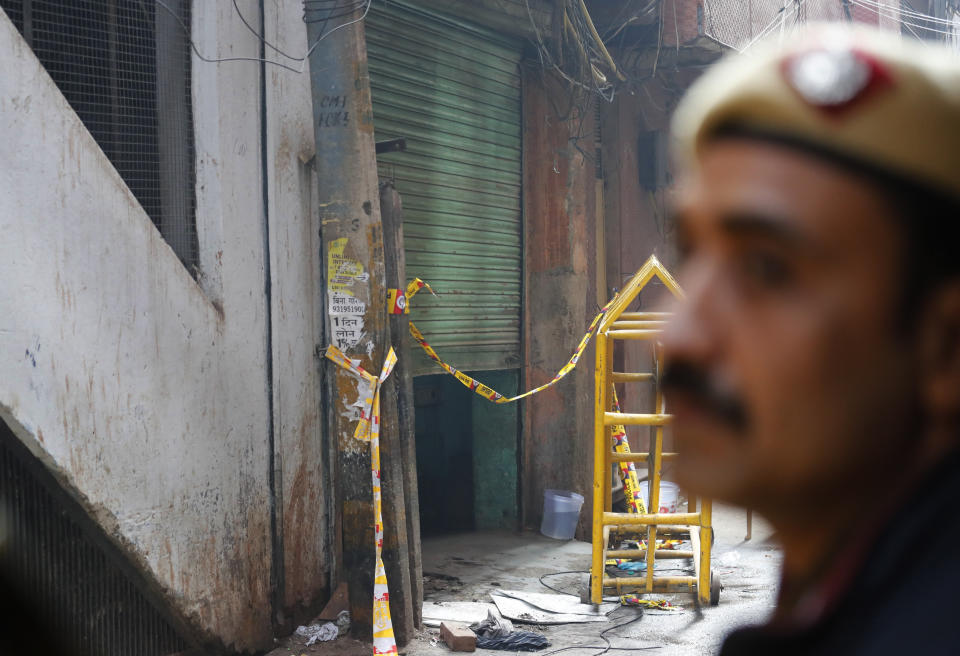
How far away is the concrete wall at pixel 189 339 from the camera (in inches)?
166

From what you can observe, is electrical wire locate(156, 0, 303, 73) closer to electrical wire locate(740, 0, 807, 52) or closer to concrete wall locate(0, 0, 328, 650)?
concrete wall locate(0, 0, 328, 650)

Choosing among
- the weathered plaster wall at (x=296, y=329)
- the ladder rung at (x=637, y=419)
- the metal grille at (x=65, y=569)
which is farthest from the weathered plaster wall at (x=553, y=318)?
the metal grille at (x=65, y=569)

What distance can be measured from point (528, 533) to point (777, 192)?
8.59 meters

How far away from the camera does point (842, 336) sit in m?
0.61

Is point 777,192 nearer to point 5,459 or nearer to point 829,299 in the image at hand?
point 829,299

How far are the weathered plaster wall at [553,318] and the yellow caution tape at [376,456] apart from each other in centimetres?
366

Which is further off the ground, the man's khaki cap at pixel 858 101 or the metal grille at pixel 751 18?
the metal grille at pixel 751 18

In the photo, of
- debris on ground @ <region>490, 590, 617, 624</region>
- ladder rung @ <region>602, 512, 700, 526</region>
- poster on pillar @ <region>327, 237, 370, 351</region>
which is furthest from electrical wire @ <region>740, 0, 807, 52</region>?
poster on pillar @ <region>327, 237, 370, 351</region>

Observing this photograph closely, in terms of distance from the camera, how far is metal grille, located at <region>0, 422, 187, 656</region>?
14.0 feet

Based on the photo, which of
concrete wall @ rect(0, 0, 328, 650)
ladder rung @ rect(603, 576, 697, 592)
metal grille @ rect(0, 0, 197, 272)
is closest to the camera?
concrete wall @ rect(0, 0, 328, 650)

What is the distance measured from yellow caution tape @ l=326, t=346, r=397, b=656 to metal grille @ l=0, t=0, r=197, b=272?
102cm

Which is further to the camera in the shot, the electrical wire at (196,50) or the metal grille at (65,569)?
the electrical wire at (196,50)

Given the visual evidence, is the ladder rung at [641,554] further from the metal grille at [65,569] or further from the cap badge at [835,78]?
the cap badge at [835,78]

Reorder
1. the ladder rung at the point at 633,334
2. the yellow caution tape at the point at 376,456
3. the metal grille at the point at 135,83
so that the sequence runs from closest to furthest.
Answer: the metal grille at the point at 135,83, the yellow caution tape at the point at 376,456, the ladder rung at the point at 633,334
